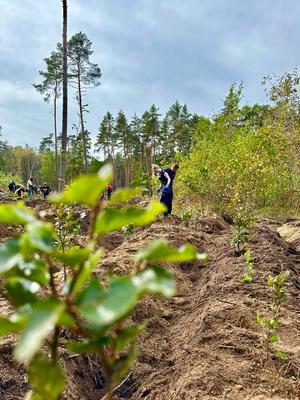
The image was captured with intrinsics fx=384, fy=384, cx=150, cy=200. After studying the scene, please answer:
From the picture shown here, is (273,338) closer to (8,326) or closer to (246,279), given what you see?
(246,279)

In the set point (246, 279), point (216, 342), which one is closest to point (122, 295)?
point (216, 342)

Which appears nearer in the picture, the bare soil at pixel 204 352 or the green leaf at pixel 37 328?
the green leaf at pixel 37 328

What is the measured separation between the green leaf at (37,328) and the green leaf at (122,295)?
0.04m

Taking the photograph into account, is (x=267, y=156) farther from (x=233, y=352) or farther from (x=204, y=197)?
(x=233, y=352)

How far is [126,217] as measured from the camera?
1.85 ft

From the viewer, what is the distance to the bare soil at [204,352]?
253cm

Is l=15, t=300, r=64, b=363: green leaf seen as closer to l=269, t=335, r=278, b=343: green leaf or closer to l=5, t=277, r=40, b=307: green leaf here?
l=5, t=277, r=40, b=307: green leaf

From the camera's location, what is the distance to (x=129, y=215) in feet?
1.84

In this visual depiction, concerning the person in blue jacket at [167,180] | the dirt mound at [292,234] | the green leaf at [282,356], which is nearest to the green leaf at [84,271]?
the green leaf at [282,356]

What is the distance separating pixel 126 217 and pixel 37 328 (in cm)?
22

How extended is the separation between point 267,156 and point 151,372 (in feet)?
37.6

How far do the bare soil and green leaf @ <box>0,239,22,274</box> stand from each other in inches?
83.3

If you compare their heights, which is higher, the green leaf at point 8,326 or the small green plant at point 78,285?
the small green plant at point 78,285

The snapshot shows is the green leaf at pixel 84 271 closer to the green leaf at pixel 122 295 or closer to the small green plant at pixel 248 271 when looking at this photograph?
the green leaf at pixel 122 295
